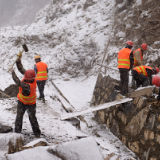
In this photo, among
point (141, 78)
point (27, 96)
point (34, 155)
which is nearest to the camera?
point (34, 155)

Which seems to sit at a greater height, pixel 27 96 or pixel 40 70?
pixel 40 70

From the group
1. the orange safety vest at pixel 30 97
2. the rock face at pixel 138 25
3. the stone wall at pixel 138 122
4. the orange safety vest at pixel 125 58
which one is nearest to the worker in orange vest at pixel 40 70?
the orange safety vest at pixel 30 97

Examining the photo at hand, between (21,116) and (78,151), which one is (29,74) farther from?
(78,151)

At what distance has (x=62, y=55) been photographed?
1038cm

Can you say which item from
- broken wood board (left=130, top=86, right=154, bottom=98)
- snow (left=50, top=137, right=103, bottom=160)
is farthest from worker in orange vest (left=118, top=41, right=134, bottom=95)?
snow (left=50, top=137, right=103, bottom=160)

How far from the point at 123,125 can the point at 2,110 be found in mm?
3369

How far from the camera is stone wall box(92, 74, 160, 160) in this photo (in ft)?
9.74

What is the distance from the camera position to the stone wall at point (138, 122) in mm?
2969

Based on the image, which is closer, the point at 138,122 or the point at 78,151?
the point at 78,151

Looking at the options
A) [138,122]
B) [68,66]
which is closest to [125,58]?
[138,122]

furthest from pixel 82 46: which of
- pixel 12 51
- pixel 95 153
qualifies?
pixel 95 153

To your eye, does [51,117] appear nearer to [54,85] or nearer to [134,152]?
[134,152]

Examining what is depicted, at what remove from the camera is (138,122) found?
11.2ft

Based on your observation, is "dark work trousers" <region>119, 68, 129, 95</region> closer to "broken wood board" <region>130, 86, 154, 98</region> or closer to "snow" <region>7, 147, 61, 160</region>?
"broken wood board" <region>130, 86, 154, 98</region>
